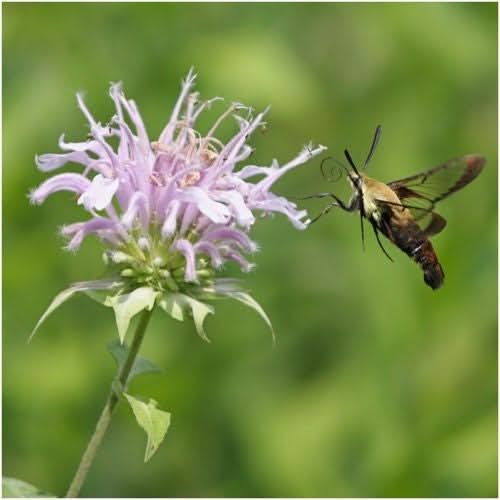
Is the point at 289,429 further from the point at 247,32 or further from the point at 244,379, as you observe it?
the point at 247,32

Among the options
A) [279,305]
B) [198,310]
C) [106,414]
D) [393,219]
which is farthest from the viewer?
[279,305]

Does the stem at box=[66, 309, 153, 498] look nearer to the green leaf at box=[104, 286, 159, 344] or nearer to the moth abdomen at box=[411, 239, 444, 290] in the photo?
the green leaf at box=[104, 286, 159, 344]

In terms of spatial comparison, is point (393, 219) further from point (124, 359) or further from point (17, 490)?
point (17, 490)

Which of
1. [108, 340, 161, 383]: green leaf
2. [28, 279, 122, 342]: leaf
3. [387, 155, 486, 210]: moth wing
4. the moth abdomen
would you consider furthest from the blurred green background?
[28, 279, 122, 342]: leaf

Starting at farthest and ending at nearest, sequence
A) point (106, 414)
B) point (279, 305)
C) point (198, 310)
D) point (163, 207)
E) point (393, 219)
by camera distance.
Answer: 1. point (279, 305)
2. point (393, 219)
3. point (163, 207)
4. point (198, 310)
5. point (106, 414)

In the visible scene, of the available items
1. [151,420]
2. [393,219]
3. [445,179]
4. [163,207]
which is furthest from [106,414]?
[445,179]

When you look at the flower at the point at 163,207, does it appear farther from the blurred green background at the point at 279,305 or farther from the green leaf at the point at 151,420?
the blurred green background at the point at 279,305

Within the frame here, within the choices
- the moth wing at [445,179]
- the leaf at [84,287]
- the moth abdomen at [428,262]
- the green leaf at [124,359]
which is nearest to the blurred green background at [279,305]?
A: the moth abdomen at [428,262]
